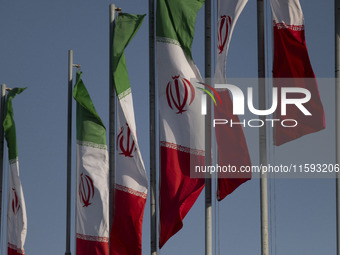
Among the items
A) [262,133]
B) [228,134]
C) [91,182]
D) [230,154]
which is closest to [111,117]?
[91,182]

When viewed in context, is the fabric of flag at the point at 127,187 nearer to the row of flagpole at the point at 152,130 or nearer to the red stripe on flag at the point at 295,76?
the row of flagpole at the point at 152,130

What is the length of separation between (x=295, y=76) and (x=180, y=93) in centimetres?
404

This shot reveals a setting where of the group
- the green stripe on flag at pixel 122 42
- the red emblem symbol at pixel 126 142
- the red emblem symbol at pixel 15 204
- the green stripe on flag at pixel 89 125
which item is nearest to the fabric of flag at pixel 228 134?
the red emblem symbol at pixel 126 142

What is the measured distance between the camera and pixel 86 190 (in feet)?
107

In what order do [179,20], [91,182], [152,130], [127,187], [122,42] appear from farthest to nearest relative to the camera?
[91,182], [122,42], [152,130], [127,187], [179,20]

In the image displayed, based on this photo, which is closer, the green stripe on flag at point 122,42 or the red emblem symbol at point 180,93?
the red emblem symbol at point 180,93

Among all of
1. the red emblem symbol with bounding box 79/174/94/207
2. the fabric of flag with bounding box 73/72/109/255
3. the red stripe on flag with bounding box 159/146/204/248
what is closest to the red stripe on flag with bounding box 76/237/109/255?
the fabric of flag with bounding box 73/72/109/255

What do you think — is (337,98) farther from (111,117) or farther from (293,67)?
(111,117)

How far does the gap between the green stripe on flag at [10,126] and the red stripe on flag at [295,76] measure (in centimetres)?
1491

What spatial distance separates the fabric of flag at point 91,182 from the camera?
3234 centimetres

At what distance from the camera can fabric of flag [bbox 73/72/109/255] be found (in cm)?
3234

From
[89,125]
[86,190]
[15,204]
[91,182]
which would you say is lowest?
A: [15,204]

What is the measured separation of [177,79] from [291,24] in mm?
4131

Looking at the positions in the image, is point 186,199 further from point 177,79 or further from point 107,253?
point 107,253
